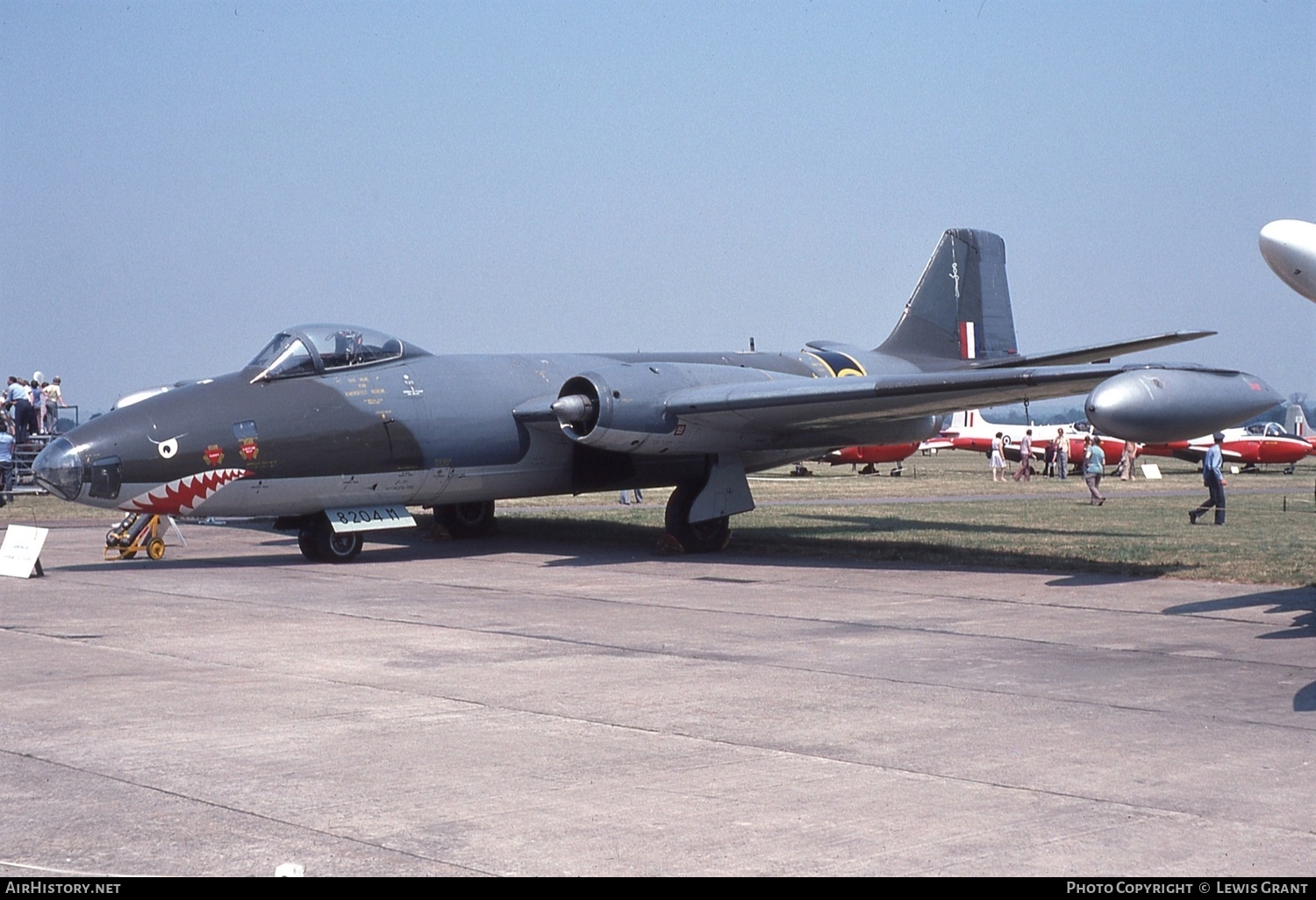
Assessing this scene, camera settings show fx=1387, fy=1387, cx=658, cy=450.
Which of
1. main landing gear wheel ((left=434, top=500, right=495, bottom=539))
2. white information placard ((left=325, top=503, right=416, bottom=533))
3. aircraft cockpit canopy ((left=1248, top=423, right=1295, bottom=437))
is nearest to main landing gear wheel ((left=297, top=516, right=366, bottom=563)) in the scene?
white information placard ((left=325, top=503, right=416, bottom=533))

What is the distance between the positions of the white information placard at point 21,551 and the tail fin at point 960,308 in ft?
45.5

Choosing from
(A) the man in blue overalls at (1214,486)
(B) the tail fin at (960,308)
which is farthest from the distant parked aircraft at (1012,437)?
(B) the tail fin at (960,308)

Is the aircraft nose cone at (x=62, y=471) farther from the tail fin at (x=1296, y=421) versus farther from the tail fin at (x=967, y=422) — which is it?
the tail fin at (x=1296, y=421)

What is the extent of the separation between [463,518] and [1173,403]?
39.6ft

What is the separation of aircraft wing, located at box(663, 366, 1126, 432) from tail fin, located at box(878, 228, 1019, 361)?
17.3 feet

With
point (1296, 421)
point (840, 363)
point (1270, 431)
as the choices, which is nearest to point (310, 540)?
point (840, 363)

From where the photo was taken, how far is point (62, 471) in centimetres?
1566

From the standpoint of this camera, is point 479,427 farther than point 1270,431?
No

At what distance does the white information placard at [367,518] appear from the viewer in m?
17.6

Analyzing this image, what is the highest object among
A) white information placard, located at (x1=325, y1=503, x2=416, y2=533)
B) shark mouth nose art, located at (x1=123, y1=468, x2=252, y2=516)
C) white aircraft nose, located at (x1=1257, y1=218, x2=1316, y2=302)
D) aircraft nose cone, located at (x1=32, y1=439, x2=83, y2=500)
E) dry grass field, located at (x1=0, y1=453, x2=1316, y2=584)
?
white aircraft nose, located at (x1=1257, y1=218, x2=1316, y2=302)

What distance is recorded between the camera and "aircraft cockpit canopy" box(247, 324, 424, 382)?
56.8 ft

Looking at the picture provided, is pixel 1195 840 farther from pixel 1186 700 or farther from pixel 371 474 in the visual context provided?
pixel 371 474

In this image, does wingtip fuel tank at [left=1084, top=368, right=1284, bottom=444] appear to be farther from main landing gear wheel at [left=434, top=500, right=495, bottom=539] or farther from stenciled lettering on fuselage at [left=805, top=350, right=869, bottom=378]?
main landing gear wheel at [left=434, top=500, right=495, bottom=539]

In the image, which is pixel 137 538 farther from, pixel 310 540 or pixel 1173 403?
pixel 1173 403
